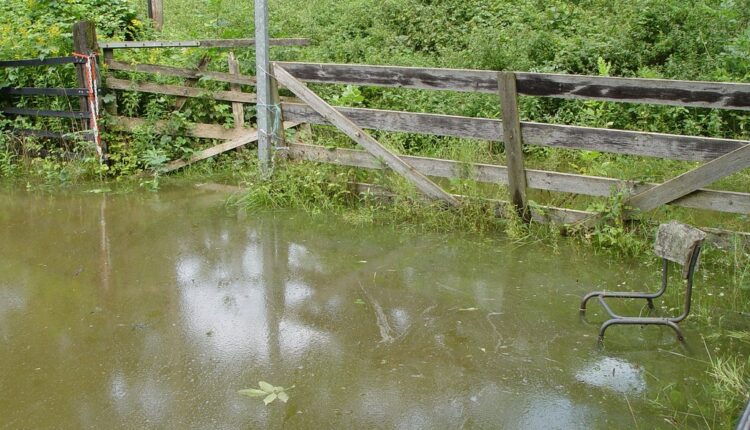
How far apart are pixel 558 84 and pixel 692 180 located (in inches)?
57.4

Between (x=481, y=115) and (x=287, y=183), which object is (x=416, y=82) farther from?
(x=481, y=115)

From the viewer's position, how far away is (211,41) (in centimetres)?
964

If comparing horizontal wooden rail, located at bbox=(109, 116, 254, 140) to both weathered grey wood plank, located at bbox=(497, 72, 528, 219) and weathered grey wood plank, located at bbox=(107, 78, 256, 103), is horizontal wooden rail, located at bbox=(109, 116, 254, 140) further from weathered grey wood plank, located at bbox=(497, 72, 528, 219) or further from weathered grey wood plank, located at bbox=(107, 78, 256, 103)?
weathered grey wood plank, located at bbox=(497, 72, 528, 219)

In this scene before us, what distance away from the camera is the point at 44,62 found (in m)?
9.92

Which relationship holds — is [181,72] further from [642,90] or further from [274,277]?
[642,90]

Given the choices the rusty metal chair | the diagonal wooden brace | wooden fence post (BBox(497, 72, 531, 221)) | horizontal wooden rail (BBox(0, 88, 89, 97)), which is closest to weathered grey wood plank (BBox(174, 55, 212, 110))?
horizontal wooden rail (BBox(0, 88, 89, 97))

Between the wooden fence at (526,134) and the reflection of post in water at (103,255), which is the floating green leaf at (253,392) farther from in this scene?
the wooden fence at (526,134)

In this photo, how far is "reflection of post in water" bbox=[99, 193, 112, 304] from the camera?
587cm

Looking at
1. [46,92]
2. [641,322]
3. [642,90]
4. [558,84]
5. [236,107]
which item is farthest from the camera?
[46,92]

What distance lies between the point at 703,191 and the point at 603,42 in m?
6.11

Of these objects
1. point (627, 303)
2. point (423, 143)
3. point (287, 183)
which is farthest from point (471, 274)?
point (423, 143)

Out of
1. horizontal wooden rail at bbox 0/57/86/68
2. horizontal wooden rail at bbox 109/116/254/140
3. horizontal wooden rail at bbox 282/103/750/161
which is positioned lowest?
horizontal wooden rail at bbox 109/116/254/140

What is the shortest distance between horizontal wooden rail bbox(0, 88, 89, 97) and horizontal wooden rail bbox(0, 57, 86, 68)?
35cm

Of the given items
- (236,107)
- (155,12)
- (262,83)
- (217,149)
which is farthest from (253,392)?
(155,12)
